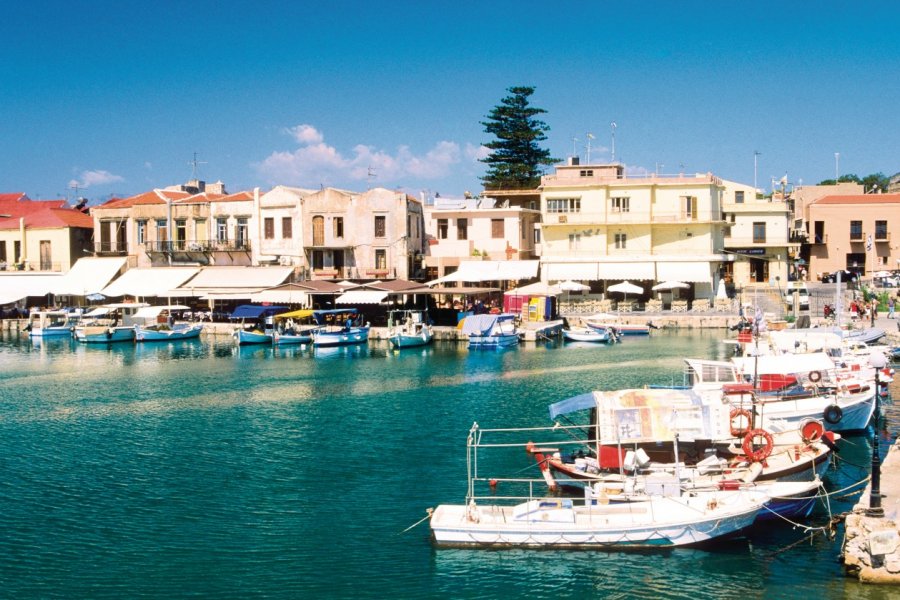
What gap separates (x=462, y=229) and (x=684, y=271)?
53.2 ft

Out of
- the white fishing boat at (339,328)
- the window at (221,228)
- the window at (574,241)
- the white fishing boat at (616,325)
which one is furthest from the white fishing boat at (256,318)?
the window at (574,241)

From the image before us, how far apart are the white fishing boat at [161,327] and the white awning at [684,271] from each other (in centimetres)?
3148

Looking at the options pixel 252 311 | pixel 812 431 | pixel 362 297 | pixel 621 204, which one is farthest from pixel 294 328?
pixel 812 431

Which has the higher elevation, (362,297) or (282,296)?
(282,296)

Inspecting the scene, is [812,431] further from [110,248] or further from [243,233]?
[110,248]

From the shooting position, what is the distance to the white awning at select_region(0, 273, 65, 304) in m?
65.3

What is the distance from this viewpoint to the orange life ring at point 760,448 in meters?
19.9

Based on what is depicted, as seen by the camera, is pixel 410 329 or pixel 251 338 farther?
pixel 251 338

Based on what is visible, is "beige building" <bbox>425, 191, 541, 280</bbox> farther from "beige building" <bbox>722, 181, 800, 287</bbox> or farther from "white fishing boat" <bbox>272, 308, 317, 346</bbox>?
"beige building" <bbox>722, 181, 800, 287</bbox>

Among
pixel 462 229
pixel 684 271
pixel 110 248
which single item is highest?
pixel 462 229

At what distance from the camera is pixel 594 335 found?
5100cm

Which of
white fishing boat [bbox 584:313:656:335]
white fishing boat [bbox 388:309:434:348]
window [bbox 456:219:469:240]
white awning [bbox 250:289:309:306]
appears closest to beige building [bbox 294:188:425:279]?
window [bbox 456:219:469:240]

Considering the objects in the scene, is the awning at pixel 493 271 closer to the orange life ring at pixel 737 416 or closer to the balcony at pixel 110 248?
the balcony at pixel 110 248

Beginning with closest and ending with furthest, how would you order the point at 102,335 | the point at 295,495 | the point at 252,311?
the point at 295,495
the point at 102,335
the point at 252,311
